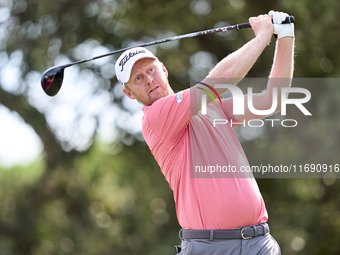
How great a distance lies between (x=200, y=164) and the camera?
91.4 inches

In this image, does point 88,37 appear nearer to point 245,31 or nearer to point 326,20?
point 245,31

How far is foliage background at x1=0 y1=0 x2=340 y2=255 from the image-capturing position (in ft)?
21.9

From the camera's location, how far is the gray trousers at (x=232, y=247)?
88.7 inches

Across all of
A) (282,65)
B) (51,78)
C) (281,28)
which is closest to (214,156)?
(282,65)

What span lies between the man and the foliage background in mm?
4036

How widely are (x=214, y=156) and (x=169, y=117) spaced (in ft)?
0.88

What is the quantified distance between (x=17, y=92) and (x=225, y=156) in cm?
564

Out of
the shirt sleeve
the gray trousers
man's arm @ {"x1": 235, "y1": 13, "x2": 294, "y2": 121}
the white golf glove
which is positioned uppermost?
the white golf glove

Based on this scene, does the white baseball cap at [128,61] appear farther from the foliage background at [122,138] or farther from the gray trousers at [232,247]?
the foliage background at [122,138]

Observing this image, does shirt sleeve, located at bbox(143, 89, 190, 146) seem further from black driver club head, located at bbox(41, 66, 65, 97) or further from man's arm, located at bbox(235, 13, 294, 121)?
black driver club head, located at bbox(41, 66, 65, 97)

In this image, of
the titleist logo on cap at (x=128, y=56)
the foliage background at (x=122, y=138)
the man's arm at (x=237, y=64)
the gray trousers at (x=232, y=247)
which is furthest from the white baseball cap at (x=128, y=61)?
the foliage background at (x=122, y=138)

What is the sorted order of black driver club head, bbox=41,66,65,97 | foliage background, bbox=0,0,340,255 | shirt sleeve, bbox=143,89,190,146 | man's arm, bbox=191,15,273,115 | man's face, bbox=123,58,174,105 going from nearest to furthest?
man's arm, bbox=191,15,273,115 → shirt sleeve, bbox=143,89,190,146 → man's face, bbox=123,58,174,105 → black driver club head, bbox=41,66,65,97 → foliage background, bbox=0,0,340,255

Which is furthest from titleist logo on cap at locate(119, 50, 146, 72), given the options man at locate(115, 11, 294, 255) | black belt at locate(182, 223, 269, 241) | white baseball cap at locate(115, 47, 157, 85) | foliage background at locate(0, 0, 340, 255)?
foliage background at locate(0, 0, 340, 255)

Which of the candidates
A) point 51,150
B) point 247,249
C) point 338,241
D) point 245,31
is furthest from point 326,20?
point 247,249
